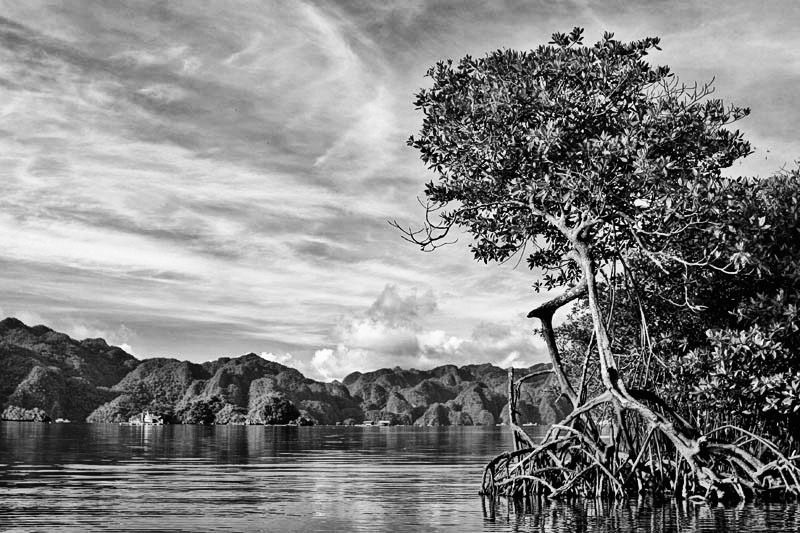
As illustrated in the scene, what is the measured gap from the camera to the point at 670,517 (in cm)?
1873

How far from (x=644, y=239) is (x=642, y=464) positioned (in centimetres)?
576

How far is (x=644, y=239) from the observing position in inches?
864

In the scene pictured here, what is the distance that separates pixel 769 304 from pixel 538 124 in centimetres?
715

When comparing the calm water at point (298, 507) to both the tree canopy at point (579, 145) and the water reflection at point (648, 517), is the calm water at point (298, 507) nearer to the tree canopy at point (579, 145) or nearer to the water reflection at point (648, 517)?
the water reflection at point (648, 517)

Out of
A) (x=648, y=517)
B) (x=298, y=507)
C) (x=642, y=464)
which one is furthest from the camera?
(x=298, y=507)

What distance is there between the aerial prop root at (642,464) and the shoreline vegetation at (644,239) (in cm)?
5

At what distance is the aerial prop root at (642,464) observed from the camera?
20.8m

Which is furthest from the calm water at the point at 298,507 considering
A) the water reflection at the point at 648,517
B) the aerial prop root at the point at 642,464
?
the aerial prop root at the point at 642,464


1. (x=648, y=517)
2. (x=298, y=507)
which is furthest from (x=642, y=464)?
(x=298, y=507)

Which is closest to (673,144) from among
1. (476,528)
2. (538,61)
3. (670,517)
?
(538,61)

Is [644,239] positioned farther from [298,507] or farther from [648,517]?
[298,507]

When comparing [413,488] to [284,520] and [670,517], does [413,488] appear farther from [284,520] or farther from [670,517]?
[670,517]

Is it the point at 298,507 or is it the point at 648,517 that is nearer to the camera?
the point at 648,517

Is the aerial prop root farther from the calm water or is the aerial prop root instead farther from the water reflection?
the calm water
